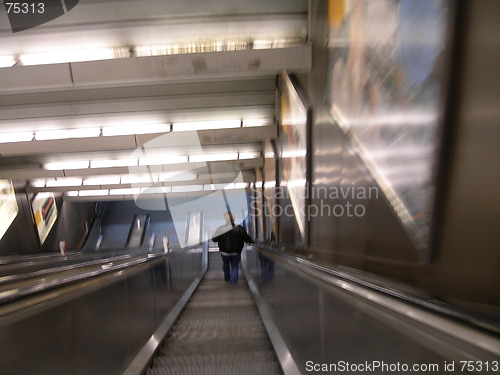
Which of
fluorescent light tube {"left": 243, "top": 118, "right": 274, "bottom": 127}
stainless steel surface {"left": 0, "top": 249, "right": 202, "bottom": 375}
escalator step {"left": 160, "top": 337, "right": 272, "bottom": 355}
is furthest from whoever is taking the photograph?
fluorescent light tube {"left": 243, "top": 118, "right": 274, "bottom": 127}

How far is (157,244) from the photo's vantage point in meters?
18.2

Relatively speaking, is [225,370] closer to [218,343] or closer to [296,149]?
[218,343]

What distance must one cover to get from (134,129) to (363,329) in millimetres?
6399

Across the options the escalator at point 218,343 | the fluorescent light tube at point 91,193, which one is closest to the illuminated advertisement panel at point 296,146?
the escalator at point 218,343

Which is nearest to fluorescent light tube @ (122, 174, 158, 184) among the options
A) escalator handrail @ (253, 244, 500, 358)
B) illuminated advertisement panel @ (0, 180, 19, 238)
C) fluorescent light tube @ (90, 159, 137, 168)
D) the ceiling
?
fluorescent light tube @ (90, 159, 137, 168)

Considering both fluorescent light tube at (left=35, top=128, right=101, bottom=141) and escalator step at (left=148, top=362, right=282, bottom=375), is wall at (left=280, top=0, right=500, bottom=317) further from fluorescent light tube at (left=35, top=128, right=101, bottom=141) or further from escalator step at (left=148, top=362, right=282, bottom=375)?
fluorescent light tube at (left=35, top=128, right=101, bottom=141)

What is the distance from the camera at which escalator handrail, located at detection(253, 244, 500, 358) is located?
73 centimetres

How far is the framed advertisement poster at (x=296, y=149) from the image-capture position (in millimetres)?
3740

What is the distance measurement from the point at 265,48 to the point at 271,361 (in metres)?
3.45

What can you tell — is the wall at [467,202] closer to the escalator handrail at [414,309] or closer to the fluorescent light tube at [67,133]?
the escalator handrail at [414,309]

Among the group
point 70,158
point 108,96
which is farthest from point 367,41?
point 70,158

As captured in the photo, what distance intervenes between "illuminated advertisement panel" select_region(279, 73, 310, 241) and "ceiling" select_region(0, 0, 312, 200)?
16.6 inches

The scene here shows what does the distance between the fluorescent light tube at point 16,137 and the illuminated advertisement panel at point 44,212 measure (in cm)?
597

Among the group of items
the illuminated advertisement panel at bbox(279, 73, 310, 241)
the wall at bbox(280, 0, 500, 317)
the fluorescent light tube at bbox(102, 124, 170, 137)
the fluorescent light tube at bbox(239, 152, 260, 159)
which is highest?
the fluorescent light tube at bbox(102, 124, 170, 137)
